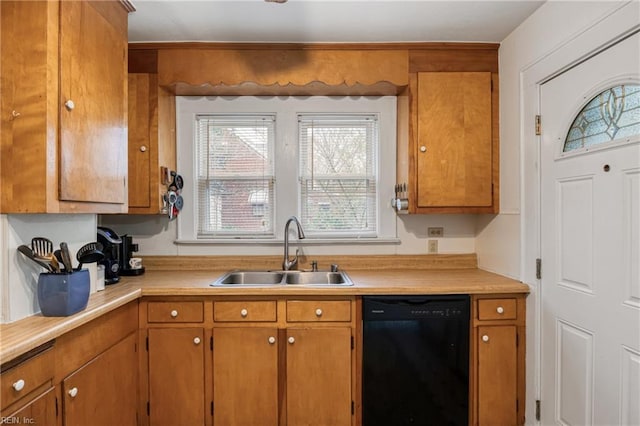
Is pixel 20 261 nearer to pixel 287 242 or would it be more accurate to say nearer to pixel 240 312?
pixel 240 312

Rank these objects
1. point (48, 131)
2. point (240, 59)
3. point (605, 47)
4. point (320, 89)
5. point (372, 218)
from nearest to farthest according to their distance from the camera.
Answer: point (48, 131)
point (605, 47)
point (240, 59)
point (320, 89)
point (372, 218)

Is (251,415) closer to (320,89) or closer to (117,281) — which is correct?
(117,281)

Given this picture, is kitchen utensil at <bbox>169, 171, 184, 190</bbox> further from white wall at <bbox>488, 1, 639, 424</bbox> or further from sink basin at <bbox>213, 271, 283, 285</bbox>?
white wall at <bbox>488, 1, 639, 424</bbox>

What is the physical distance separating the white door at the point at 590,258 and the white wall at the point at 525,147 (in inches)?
2.7

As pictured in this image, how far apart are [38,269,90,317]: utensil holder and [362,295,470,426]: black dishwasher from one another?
137 cm

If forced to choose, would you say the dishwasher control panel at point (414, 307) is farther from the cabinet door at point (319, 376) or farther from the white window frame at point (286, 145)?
the white window frame at point (286, 145)

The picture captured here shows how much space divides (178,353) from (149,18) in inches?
74.7

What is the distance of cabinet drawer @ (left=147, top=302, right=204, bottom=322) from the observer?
1.94 m

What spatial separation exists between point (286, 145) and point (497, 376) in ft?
6.59

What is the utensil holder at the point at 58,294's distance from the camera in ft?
4.57

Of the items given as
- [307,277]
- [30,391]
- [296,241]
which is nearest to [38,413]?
→ [30,391]

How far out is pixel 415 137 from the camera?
2.26m

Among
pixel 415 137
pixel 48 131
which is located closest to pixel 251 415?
pixel 48 131

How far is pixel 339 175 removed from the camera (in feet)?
8.59
